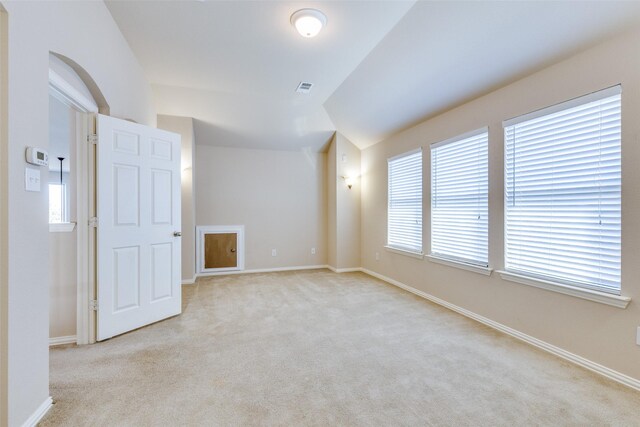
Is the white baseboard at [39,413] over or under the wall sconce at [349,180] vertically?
under

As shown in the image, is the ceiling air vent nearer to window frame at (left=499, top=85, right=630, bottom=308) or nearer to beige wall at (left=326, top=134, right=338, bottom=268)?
beige wall at (left=326, top=134, right=338, bottom=268)

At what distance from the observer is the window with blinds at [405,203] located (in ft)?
13.7

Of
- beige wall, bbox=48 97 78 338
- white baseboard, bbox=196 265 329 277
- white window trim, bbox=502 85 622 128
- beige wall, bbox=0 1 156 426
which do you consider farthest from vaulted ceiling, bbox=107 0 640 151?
white baseboard, bbox=196 265 329 277

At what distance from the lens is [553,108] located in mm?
2430

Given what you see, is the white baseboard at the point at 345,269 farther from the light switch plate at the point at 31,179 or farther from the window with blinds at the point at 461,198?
the light switch plate at the point at 31,179

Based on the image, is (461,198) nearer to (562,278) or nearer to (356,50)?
(562,278)

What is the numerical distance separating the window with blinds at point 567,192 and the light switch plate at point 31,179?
145 inches

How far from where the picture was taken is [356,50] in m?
3.21

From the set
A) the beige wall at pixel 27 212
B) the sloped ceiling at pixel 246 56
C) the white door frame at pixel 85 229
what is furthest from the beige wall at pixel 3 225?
the sloped ceiling at pixel 246 56

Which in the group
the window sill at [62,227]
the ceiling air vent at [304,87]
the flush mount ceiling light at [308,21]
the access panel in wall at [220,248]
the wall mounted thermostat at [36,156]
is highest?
the ceiling air vent at [304,87]

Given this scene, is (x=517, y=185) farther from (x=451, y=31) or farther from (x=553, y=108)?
(x=451, y=31)

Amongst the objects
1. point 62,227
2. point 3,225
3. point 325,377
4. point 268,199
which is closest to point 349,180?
point 268,199

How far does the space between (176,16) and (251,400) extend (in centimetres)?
321

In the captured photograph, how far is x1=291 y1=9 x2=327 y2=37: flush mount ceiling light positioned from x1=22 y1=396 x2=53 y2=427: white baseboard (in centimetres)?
331
